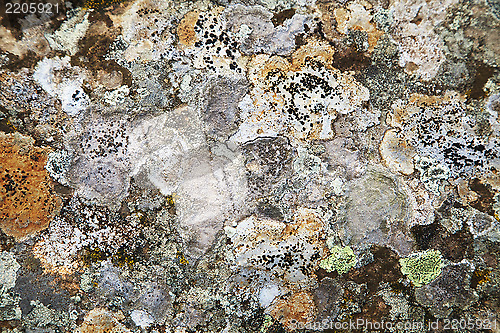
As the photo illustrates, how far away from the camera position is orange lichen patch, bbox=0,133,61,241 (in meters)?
1.67

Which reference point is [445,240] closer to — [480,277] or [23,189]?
[480,277]

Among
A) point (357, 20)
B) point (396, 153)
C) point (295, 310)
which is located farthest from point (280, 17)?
point (295, 310)

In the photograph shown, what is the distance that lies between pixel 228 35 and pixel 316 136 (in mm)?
747

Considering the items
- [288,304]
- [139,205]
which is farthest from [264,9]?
[288,304]

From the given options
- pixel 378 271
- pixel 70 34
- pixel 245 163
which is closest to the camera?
pixel 70 34

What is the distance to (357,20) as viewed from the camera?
1684mm

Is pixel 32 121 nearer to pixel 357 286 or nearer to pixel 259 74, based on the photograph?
pixel 259 74

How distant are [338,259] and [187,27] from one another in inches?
62.8

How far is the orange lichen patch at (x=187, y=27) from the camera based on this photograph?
5.50ft

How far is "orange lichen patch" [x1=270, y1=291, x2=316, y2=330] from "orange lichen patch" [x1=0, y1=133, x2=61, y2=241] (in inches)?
56.5

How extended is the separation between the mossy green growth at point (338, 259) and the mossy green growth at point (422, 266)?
12.3 inches

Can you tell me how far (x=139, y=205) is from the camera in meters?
1.80

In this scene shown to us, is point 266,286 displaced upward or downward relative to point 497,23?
downward

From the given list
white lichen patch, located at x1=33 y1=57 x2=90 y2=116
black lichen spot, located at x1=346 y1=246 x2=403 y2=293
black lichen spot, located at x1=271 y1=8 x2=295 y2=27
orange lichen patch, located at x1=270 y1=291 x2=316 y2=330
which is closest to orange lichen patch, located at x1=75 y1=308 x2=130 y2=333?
orange lichen patch, located at x1=270 y1=291 x2=316 y2=330
